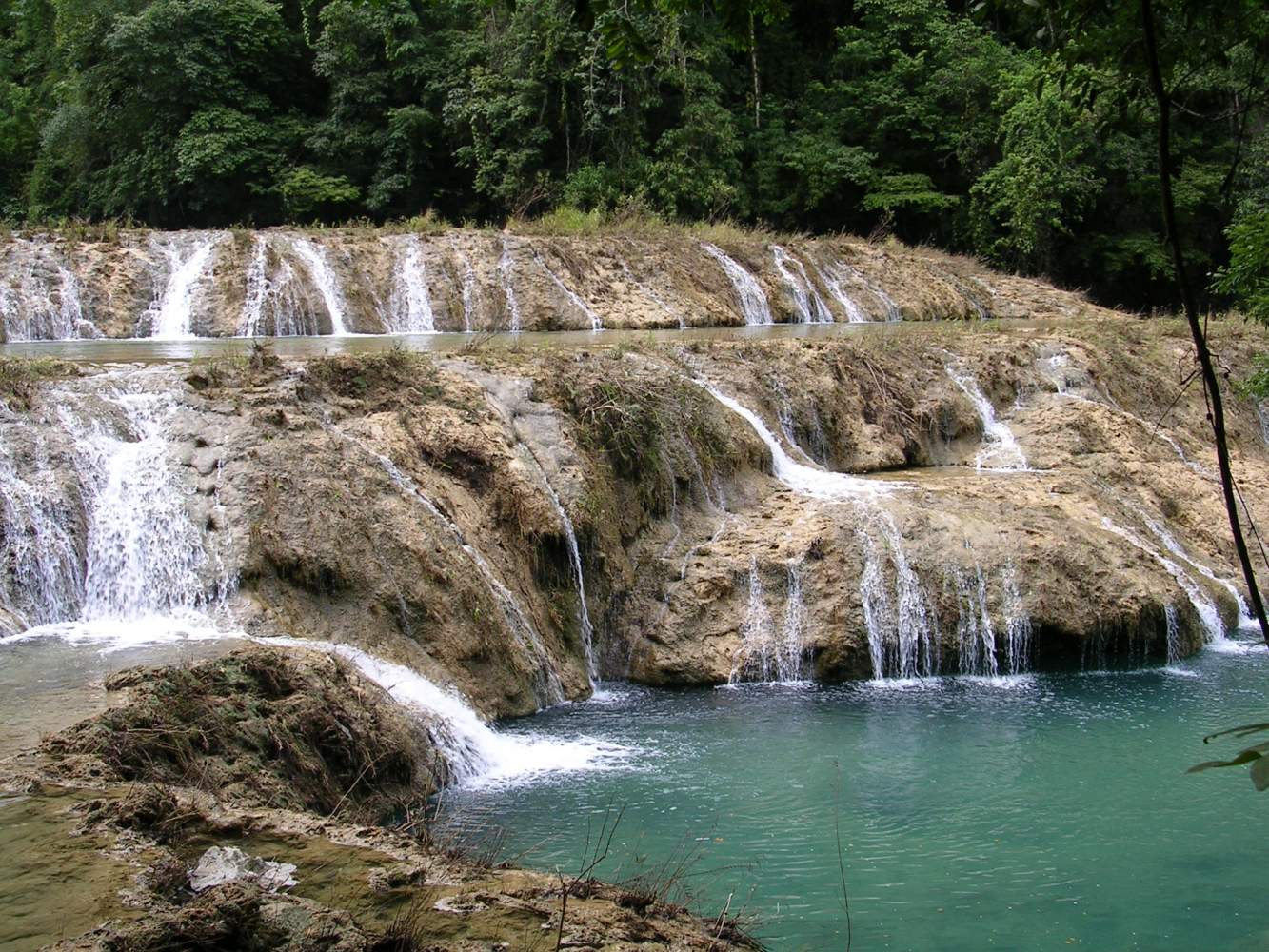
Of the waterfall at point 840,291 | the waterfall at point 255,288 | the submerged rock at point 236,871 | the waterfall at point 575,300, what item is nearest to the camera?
the submerged rock at point 236,871

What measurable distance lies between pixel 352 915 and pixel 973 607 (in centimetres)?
799

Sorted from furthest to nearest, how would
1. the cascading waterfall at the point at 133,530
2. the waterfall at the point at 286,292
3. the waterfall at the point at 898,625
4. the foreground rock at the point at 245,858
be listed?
the waterfall at the point at 286,292
the waterfall at the point at 898,625
the cascading waterfall at the point at 133,530
the foreground rock at the point at 245,858

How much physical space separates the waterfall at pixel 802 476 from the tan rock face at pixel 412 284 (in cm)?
601

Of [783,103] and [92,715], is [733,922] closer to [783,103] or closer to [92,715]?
[92,715]

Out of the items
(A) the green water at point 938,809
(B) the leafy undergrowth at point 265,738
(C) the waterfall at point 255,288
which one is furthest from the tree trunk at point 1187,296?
(C) the waterfall at point 255,288

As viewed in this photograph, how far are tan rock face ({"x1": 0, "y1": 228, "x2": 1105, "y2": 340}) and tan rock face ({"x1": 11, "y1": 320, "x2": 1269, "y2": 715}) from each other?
5.90 m

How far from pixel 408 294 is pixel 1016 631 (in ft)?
36.4

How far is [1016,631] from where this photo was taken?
11297 millimetres

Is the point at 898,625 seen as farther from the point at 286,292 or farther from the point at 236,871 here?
the point at 286,292

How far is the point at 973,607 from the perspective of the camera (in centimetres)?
1134

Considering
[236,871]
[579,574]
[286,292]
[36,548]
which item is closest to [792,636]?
[579,574]

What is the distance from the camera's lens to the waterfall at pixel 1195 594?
12.2m

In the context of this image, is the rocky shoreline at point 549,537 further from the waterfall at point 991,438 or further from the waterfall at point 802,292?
the waterfall at point 802,292

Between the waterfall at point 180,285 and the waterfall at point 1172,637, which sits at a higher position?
the waterfall at point 180,285
